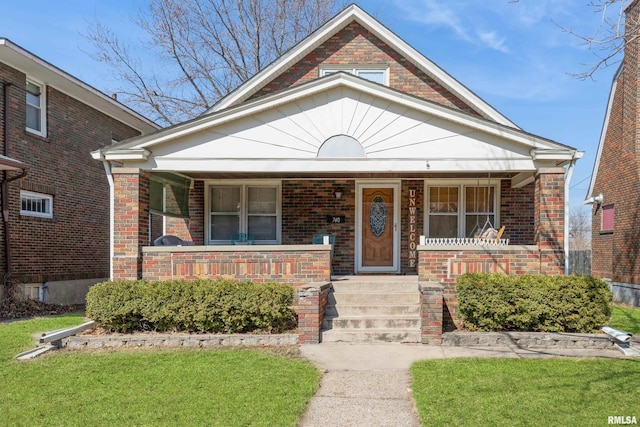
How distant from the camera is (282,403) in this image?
4914mm

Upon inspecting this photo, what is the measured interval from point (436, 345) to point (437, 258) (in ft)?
6.42

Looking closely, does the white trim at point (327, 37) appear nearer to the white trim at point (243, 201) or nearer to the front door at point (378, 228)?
the white trim at point (243, 201)

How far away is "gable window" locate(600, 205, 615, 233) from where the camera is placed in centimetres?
1717

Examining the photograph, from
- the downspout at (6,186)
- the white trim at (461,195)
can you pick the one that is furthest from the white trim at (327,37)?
the downspout at (6,186)

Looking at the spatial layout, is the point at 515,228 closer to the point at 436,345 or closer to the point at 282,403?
the point at 436,345

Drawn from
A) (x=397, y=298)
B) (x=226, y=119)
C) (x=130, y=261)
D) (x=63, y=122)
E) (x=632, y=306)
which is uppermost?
(x=63, y=122)

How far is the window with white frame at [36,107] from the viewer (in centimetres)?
1325

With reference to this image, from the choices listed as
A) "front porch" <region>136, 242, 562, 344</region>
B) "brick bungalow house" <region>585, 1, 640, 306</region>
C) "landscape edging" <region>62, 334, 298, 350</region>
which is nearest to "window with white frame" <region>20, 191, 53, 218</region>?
"front porch" <region>136, 242, 562, 344</region>

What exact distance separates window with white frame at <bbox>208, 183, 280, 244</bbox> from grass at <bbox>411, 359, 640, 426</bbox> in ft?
21.9

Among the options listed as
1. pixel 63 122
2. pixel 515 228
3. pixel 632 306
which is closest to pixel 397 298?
pixel 515 228

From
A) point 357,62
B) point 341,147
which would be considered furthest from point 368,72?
point 341,147

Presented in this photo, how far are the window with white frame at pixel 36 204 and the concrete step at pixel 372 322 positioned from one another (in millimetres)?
9324

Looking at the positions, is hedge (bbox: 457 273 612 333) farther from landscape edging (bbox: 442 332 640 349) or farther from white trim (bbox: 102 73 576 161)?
white trim (bbox: 102 73 576 161)

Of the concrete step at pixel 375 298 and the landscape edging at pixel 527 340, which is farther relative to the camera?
the concrete step at pixel 375 298
